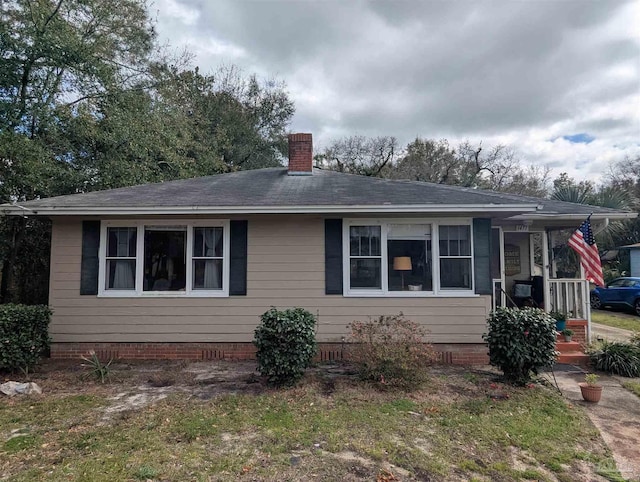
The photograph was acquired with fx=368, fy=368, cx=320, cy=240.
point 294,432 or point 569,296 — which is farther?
point 569,296

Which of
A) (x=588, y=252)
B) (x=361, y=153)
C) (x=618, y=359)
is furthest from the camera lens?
(x=361, y=153)

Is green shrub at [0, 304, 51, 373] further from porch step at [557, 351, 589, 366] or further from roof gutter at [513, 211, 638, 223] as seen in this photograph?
porch step at [557, 351, 589, 366]

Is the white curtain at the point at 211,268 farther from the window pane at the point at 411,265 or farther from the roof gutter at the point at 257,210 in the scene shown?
the window pane at the point at 411,265

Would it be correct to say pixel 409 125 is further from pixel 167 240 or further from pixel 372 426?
pixel 372 426

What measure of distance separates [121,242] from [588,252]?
8985mm

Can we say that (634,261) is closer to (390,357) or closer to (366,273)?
(366,273)

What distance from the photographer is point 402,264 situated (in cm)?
667

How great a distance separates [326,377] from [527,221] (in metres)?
5.17

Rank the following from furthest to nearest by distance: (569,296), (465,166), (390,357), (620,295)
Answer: (465,166), (620,295), (569,296), (390,357)

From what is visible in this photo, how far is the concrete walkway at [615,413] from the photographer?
3457mm

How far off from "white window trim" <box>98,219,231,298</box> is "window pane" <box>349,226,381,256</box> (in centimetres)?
226

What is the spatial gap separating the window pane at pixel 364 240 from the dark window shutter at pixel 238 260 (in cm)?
195

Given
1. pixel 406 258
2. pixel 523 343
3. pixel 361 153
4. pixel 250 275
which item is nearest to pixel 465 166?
pixel 361 153

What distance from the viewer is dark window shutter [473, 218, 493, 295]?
6536mm
